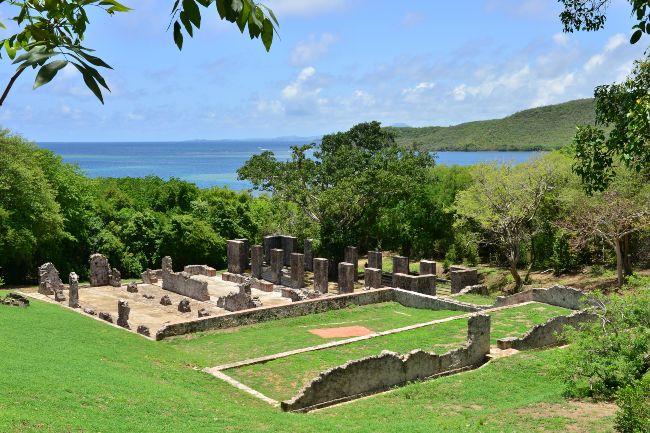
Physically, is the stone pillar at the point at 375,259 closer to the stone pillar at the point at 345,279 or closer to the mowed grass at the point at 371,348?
the stone pillar at the point at 345,279

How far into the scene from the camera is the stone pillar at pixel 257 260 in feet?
129

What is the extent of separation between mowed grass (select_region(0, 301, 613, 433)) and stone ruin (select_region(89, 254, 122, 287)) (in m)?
15.9

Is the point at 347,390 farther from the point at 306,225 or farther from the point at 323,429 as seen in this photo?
the point at 306,225

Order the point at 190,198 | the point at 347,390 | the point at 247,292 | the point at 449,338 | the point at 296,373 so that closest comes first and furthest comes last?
the point at 347,390
the point at 296,373
the point at 449,338
the point at 247,292
the point at 190,198

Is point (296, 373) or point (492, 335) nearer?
point (296, 373)

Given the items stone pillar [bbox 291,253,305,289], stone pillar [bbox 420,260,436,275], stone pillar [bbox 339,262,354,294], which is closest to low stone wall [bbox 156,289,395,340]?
stone pillar [bbox 420,260,436,275]

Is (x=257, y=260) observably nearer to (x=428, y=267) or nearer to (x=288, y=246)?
(x=288, y=246)

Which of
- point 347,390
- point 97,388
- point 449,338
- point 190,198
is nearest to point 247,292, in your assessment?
point 449,338

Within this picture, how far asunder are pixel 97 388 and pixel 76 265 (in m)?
27.6

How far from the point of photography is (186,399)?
1393 cm

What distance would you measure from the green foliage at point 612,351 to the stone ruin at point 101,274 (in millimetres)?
27037

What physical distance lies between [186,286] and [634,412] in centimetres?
2514

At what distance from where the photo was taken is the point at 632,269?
33.2 meters

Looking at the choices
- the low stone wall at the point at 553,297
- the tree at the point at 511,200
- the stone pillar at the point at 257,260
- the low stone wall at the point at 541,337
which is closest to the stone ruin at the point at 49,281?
the stone pillar at the point at 257,260
